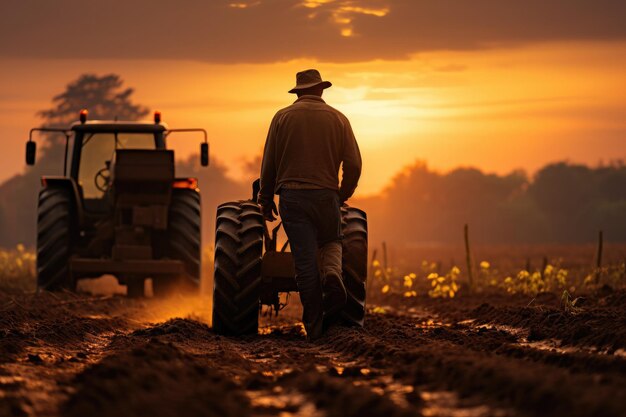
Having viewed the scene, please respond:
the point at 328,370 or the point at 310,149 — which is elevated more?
the point at 310,149

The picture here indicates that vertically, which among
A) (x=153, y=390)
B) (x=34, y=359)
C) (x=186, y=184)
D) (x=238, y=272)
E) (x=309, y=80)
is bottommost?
(x=34, y=359)

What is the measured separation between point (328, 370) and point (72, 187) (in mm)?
9894

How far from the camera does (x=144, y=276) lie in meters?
15.8

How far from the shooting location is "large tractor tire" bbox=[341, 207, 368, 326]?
32.2 ft

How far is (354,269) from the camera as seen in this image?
9867mm

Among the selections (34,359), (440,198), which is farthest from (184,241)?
(440,198)

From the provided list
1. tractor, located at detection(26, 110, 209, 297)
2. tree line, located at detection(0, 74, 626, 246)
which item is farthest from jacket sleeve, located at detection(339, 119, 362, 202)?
tree line, located at detection(0, 74, 626, 246)

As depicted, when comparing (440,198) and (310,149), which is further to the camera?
(440,198)

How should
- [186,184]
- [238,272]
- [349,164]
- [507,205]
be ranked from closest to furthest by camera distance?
[349,164] → [238,272] → [186,184] → [507,205]

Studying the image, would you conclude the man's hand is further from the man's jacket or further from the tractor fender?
the tractor fender

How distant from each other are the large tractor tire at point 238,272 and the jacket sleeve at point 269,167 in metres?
0.32

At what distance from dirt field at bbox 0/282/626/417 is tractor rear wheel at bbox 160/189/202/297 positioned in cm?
484

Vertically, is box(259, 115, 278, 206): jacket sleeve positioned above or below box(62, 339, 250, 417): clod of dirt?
above

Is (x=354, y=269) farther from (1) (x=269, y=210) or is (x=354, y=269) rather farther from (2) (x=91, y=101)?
(2) (x=91, y=101)
